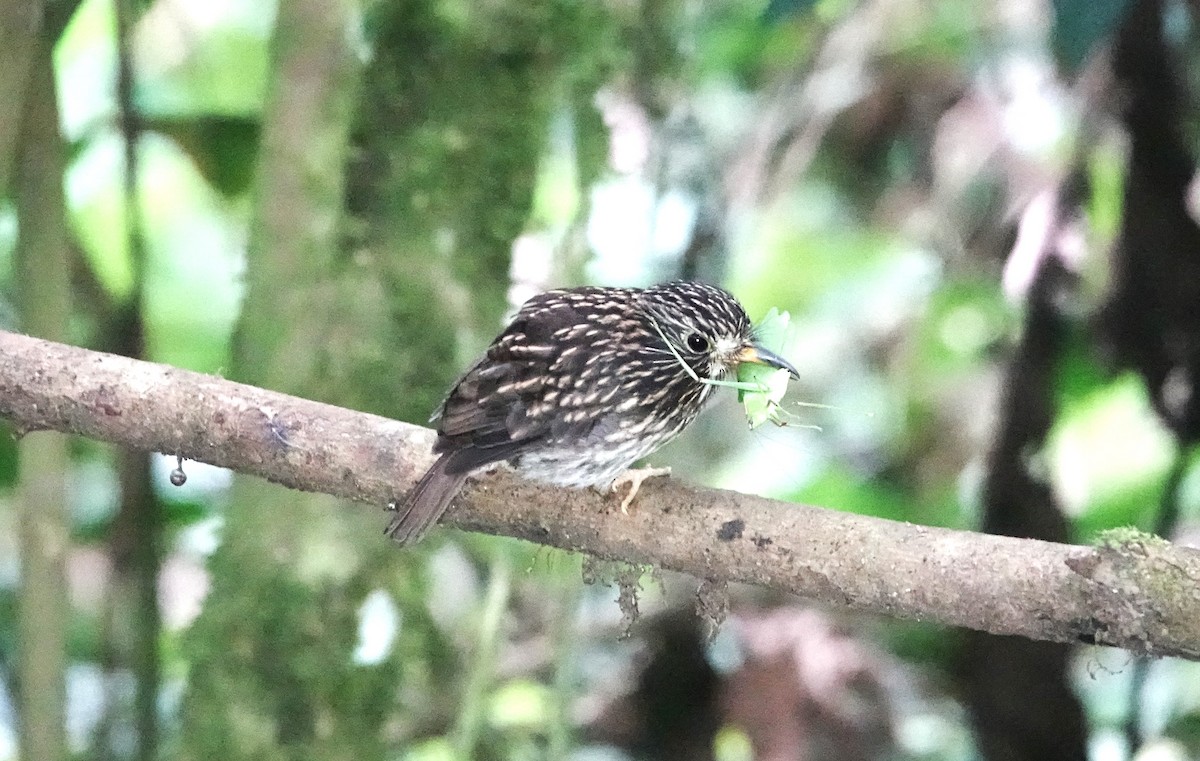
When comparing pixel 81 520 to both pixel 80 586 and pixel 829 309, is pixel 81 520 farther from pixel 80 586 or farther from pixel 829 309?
pixel 829 309

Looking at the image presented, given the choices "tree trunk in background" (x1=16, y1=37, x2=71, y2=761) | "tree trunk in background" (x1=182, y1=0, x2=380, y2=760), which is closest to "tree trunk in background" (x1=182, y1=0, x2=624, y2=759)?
"tree trunk in background" (x1=182, y1=0, x2=380, y2=760)

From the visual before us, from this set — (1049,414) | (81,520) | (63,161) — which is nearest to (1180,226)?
(1049,414)

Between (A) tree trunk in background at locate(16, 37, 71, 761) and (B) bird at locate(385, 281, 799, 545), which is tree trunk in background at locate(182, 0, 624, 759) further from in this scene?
(B) bird at locate(385, 281, 799, 545)

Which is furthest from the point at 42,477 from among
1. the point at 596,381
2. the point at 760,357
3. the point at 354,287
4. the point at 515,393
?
the point at 760,357

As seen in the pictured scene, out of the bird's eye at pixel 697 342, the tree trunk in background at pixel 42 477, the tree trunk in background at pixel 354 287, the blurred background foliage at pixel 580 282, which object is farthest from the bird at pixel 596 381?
the tree trunk in background at pixel 42 477

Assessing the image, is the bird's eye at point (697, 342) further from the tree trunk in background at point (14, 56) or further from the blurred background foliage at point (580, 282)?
the tree trunk in background at point (14, 56)

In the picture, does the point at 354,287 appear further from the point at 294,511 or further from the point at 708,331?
the point at 708,331

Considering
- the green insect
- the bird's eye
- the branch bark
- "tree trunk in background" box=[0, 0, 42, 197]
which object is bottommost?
the branch bark
